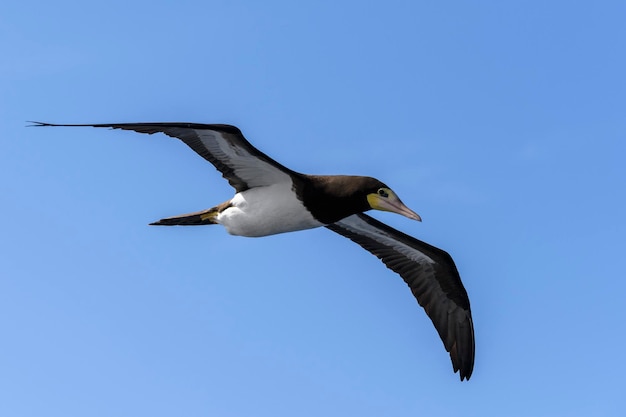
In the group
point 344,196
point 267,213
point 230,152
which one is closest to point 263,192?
point 267,213

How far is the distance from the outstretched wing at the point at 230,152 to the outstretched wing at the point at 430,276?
9.46 feet

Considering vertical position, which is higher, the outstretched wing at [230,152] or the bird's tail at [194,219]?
the outstretched wing at [230,152]

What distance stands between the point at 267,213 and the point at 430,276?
153 inches

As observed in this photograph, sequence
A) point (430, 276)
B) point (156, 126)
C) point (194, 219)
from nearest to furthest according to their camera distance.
A: point (156, 126) < point (194, 219) < point (430, 276)

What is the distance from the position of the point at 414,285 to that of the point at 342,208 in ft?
10.6

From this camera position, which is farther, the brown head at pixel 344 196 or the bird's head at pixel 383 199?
the bird's head at pixel 383 199

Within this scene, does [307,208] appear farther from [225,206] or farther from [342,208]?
[225,206]

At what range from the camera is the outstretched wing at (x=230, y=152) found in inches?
530

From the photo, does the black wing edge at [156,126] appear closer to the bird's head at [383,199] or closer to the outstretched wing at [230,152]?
the outstretched wing at [230,152]

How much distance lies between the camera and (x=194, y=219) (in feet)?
51.9

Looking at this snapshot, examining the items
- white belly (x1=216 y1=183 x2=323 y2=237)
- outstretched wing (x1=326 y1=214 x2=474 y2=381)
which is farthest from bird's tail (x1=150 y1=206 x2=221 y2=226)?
outstretched wing (x1=326 y1=214 x2=474 y2=381)

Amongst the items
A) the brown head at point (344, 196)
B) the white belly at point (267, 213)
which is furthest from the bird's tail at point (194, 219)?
the brown head at point (344, 196)

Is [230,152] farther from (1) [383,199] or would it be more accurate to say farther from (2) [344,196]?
(1) [383,199]

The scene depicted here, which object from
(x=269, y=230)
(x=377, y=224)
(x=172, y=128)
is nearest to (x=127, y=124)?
(x=172, y=128)
